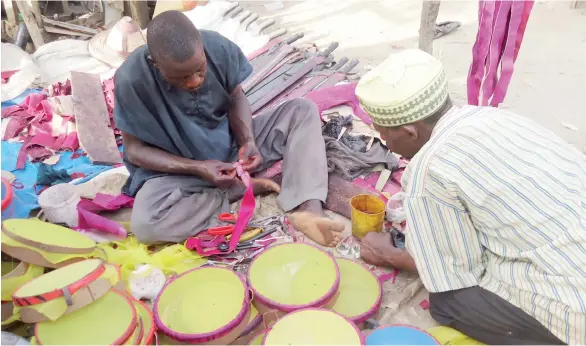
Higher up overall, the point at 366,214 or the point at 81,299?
the point at 81,299

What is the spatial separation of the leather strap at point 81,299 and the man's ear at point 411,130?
113 cm

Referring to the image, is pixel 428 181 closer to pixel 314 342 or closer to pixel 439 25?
pixel 314 342

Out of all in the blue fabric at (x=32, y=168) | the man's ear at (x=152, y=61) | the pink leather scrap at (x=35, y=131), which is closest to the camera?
the man's ear at (x=152, y=61)

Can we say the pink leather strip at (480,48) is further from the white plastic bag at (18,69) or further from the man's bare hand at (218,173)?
the white plastic bag at (18,69)

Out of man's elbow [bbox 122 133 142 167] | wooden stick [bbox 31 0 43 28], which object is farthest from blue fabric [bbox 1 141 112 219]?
wooden stick [bbox 31 0 43 28]

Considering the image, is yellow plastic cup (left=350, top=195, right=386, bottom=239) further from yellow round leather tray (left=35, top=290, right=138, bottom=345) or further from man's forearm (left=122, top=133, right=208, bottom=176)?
yellow round leather tray (left=35, top=290, right=138, bottom=345)

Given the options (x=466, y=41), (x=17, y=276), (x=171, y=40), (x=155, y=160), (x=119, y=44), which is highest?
(x=171, y=40)

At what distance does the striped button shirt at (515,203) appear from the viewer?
1.42 m

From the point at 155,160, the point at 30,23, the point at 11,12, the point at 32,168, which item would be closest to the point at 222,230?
the point at 155,160

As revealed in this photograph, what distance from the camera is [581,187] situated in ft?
4.78

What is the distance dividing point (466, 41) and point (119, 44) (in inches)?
133

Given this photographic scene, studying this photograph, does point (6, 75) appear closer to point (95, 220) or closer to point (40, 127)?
point (40, 127)

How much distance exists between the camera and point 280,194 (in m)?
2.55

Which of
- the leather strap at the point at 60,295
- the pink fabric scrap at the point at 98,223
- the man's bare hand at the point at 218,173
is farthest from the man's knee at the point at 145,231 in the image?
the leather strap at the point at 60,295
